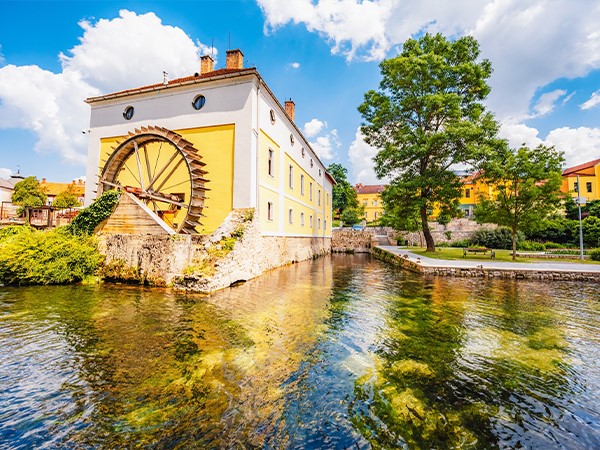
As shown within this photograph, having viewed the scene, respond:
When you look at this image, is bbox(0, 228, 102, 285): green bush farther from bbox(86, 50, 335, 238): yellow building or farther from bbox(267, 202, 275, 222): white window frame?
bbox(267, 202, 275, 222): white window frame

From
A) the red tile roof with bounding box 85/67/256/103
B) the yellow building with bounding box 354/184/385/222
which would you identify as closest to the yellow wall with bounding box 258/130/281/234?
the red tile roof with bounding box 85/67/256/103

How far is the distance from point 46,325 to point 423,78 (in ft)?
68.2

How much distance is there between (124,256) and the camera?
9.03 metres

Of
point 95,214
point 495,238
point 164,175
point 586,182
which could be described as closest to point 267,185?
point 164,175

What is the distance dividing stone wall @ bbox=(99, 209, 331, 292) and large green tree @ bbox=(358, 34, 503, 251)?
1186 centimetres

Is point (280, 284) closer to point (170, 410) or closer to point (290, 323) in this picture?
point (290, 323)

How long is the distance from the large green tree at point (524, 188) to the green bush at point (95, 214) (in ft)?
55.0

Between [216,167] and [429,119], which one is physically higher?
[429,119]

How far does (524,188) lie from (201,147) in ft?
49.7

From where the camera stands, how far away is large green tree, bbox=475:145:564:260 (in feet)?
42.7

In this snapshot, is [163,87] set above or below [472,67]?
below

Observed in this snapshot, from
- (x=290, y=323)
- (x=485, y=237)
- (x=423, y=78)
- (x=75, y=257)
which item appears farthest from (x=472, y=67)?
(x=75, y=257)

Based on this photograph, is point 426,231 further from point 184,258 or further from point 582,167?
point 582,167

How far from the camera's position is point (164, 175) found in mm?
13391
